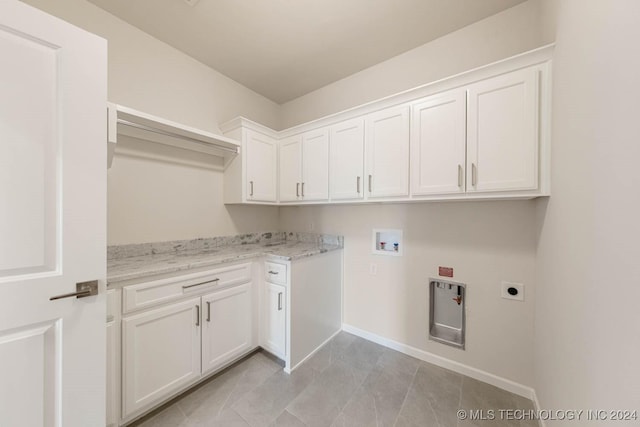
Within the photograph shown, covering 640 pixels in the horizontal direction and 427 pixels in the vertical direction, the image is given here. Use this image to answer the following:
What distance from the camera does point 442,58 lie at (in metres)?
1.91

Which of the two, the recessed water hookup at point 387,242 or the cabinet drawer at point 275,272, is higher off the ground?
the recessed water hookup at point 387,242

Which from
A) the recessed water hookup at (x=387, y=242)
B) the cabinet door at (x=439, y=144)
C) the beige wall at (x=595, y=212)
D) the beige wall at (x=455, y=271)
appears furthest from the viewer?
the recessed water hookup at (x=387, y=242)

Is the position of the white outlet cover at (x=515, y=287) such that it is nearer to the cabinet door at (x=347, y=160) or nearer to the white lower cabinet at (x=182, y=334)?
the cabinet door at (x=347, y=160)

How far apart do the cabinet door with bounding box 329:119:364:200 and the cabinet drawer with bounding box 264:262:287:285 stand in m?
0.82

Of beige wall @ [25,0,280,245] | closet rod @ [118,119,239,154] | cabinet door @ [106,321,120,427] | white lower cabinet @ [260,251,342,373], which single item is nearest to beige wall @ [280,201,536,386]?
white lower cabinet @ [260,251,342,373]

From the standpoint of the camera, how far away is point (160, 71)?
1944mm

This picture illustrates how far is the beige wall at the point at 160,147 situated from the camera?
168 centimetres

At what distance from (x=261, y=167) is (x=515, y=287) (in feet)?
8.06

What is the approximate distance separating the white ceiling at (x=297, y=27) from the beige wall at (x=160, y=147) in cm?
14

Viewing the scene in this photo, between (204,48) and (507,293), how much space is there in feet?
10.8

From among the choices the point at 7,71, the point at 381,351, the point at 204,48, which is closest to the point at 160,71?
the point at 204,48

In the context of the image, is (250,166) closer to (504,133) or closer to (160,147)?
(160,147)

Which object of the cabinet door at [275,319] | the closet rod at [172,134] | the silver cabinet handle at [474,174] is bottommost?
the cabinet door at [275,319]

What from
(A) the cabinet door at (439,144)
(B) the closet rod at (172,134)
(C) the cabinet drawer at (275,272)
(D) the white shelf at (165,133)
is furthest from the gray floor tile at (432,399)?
(B) the closet rod at (172,134)
